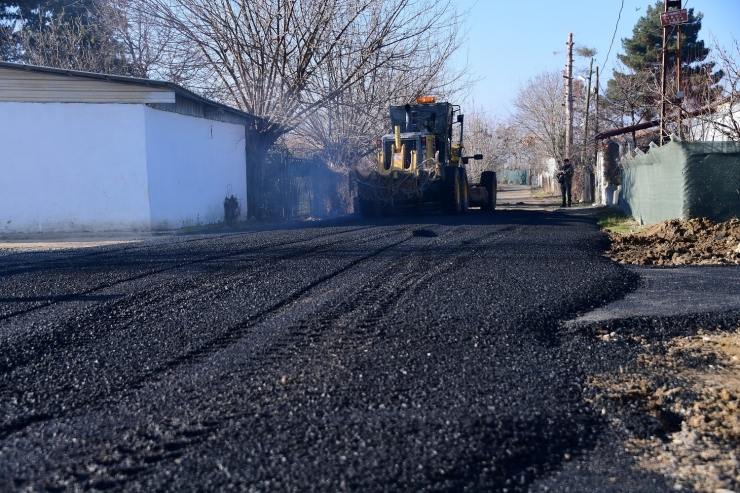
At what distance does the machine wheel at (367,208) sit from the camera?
778 inches

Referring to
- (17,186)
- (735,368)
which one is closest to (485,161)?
(17,186)

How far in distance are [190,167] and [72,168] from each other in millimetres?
3091

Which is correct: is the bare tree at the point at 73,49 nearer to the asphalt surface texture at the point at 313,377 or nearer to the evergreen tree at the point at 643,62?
the asphalt surface texture at the point at 313,377

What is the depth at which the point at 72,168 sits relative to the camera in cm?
1633

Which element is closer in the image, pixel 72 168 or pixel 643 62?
pixel 72 168

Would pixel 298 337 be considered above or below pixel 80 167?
below

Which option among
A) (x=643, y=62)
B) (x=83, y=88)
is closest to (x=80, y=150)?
(x=83, y=88)

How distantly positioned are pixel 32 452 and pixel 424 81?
2274cm

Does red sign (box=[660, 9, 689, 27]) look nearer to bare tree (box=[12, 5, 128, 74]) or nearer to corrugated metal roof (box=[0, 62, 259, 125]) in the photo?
corrugated metal roof (box=[0, 62, 259, 125])

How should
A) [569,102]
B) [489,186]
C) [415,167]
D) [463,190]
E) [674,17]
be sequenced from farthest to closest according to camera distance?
[569,102]
[489,186]
[463,190]
[674,17]
[415,167]

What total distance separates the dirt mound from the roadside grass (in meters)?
2.40

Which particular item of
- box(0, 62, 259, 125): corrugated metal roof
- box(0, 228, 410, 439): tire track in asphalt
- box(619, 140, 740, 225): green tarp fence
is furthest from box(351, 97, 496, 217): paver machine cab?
box(0, 228, 410, 439): tire track in asphalt

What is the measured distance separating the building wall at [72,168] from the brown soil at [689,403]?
42.7 feet

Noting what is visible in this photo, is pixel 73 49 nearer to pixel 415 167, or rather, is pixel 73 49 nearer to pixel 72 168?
pixel 72 168
